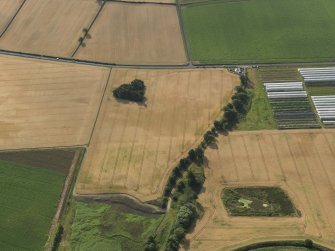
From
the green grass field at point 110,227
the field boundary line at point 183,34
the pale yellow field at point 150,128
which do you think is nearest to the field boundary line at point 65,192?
the pale yellow field at point 150,128

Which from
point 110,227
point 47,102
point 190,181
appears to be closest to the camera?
point 110,227

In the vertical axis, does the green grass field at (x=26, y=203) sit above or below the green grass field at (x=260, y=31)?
below

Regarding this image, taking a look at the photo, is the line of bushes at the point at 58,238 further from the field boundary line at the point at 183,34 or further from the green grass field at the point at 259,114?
the field boundary line at the point at 183,34

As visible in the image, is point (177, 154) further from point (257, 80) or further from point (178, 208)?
point (257, 80)

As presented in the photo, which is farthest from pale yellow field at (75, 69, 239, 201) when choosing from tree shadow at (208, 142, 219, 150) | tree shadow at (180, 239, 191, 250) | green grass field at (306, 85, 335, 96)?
green grass field at (306, 85, 335, 96)

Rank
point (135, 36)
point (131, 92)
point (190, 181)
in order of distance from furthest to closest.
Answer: point (135, 36), point (131, 92), point (190, 181)

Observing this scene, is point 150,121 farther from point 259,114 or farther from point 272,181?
point 272,181

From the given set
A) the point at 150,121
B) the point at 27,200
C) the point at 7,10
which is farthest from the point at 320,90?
the point at 7,10
